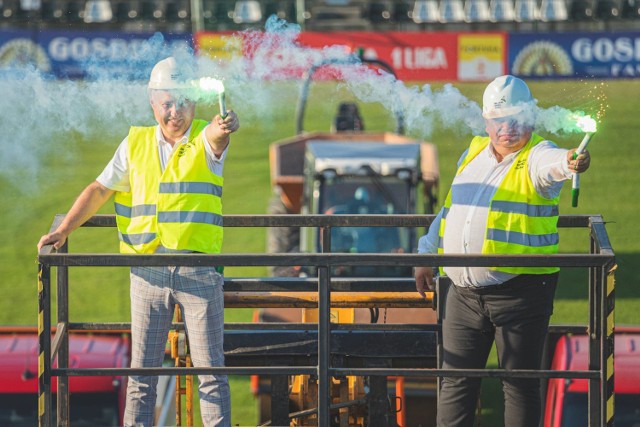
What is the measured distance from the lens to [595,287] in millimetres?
5641

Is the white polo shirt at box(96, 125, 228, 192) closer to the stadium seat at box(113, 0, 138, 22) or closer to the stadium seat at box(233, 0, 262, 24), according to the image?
the stadium seat at box(233, 0, 262, 24)

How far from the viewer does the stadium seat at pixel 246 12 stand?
87.1 ft

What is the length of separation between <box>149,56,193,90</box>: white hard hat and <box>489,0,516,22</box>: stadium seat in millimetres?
20998

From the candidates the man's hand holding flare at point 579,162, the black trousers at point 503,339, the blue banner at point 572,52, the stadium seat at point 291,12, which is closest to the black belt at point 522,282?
the black trousers at point 503,339

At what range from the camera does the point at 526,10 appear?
26.5 m

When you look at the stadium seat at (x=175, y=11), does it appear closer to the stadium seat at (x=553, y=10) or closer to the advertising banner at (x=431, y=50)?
the advertising banner at (x=431, y=50)

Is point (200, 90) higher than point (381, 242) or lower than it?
higher

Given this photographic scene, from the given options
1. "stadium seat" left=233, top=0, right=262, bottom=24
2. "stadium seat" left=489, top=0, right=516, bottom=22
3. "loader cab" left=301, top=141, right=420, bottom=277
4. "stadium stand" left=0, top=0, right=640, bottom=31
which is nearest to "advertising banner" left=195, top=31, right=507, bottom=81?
"stadium stand" left=0, top=0, right=640, bottom=31

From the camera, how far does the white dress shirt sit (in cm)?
558

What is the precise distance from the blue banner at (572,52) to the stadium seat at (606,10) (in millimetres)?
1080

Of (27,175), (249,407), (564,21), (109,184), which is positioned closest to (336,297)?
(109,184)

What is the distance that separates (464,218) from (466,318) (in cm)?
47

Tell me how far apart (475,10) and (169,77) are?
2180cm

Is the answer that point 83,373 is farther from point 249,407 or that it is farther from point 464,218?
point 249,407
